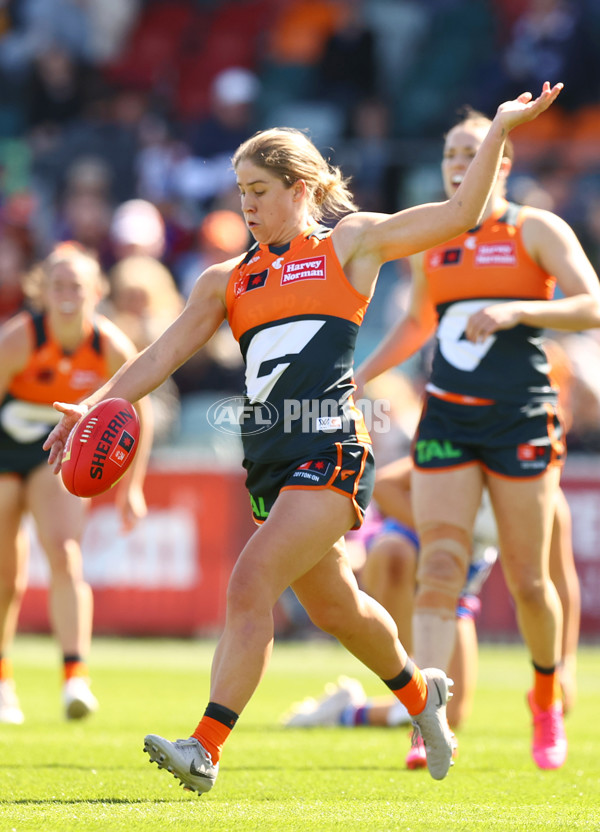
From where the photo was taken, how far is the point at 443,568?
5.58 m

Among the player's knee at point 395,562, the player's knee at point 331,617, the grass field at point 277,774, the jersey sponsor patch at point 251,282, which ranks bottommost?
the grass field at point 277,774

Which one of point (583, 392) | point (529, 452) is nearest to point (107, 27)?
point (583, 392)

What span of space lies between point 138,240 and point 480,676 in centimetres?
572

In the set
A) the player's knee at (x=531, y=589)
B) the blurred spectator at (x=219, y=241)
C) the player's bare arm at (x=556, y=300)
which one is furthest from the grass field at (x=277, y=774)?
the blurred spectator at (x=219, y=241)

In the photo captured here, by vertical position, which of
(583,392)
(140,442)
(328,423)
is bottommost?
(328,423)

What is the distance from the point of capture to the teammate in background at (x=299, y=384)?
440cm

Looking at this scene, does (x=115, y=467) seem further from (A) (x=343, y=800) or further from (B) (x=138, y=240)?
(B) (x=138, y=240)

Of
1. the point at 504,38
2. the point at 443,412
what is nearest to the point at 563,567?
the point at 443,412

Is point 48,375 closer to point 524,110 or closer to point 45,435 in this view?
point 45,435

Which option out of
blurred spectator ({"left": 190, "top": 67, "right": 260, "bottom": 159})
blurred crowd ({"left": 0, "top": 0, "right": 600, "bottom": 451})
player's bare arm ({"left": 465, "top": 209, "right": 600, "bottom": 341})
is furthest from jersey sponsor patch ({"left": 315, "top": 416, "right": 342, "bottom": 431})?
blurred spectator ({"left": 190, "top": 67, "right": 260, "bottom": 159})

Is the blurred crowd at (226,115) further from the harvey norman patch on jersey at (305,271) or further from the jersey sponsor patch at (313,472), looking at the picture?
the jersey sponsor patch at (313,472)

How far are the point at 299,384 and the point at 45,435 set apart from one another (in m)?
3.01

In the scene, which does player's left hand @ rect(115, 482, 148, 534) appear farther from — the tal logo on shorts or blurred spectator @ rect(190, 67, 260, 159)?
blurred spectator @ rect(190, 67, 260, 159)

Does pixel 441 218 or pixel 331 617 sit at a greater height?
pixel 441 218
